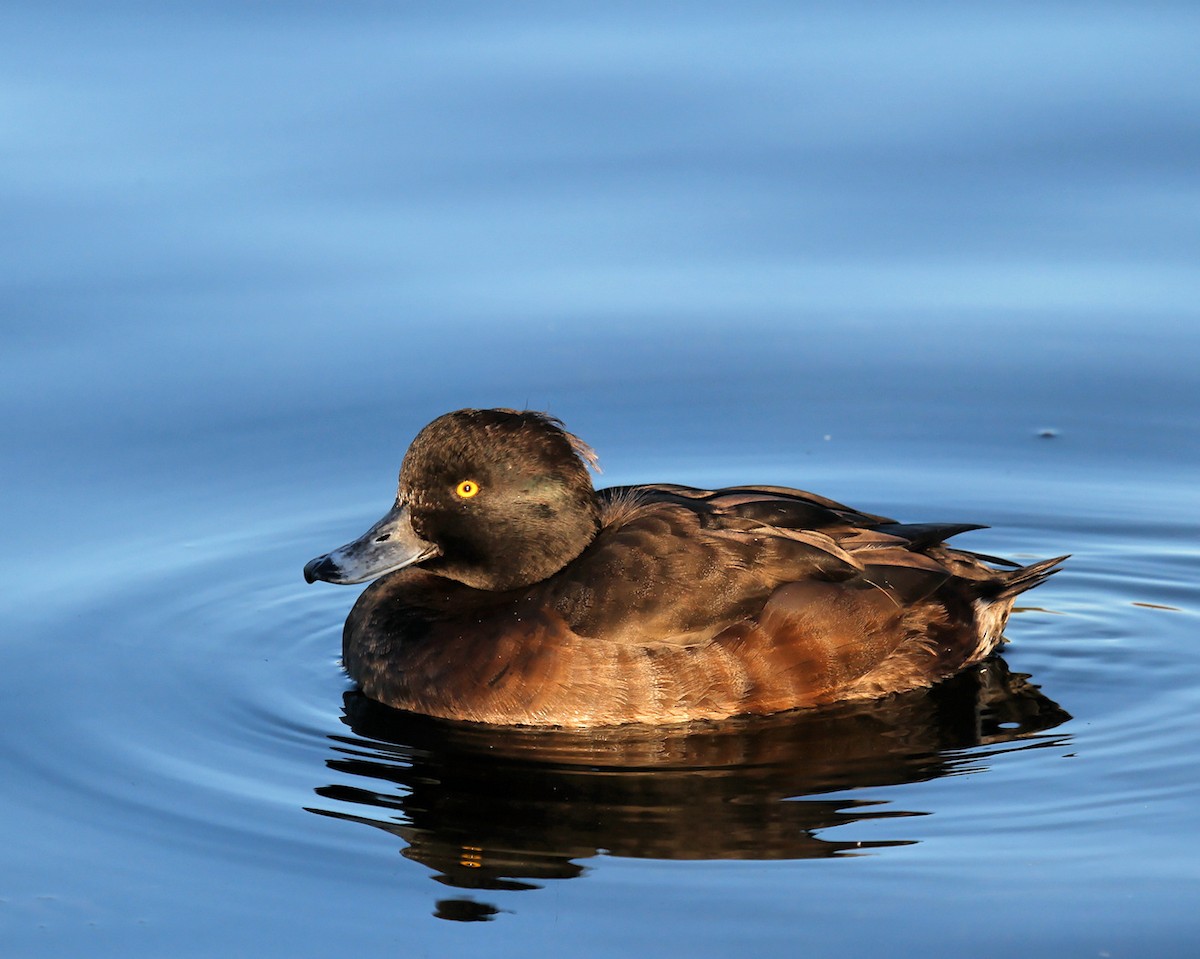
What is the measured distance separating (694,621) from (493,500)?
101cm

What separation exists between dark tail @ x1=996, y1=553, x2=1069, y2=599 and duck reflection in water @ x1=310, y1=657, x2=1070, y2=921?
1.26 feet

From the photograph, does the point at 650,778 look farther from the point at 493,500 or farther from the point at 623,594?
the point at 493,500

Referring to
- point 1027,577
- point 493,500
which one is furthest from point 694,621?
point 1027,577

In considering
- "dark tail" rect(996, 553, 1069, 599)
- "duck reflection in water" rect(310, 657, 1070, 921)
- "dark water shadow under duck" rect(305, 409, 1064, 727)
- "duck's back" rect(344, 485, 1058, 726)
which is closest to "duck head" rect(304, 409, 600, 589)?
"dark water shadow under duck" rect(305, 409, 1064, 727)

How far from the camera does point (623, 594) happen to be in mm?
8055

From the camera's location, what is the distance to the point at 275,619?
30.1ft

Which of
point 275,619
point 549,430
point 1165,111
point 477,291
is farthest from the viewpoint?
point 1165,111

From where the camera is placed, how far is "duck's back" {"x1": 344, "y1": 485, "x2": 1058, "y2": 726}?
805cm

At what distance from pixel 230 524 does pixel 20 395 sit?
155cm

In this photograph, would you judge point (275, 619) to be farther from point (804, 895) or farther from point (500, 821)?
point (804, 895)

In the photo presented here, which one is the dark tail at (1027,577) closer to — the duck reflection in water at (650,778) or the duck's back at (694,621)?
the duck's back at (694,621)

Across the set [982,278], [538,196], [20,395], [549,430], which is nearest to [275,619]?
[549,430]

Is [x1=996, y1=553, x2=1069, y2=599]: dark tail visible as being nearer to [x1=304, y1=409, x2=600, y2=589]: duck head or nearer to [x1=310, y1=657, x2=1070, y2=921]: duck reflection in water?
[x1=310, y1=657, x2=1070, y2=921]: duck reflection in water

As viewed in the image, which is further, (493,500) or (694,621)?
(493,500)
